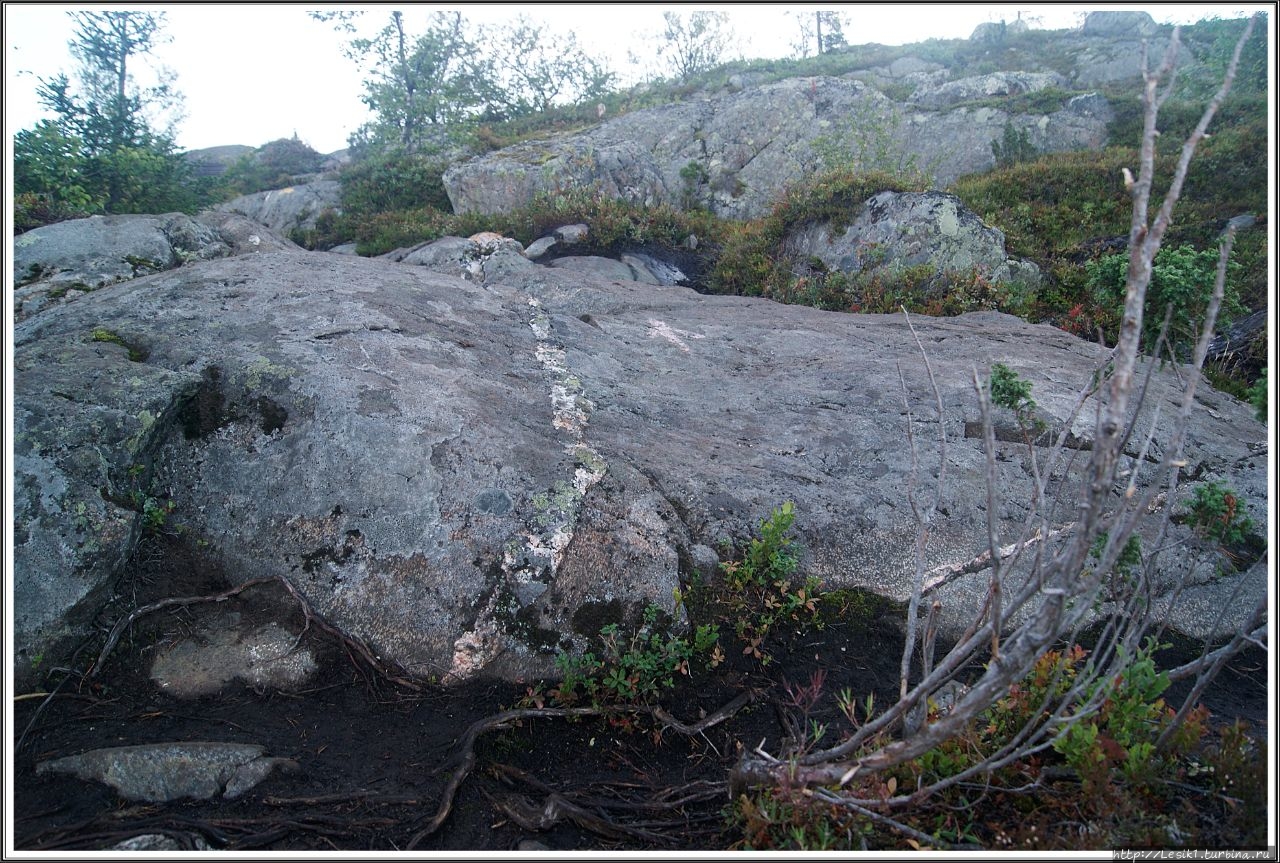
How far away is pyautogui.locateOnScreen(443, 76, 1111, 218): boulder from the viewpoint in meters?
20.1

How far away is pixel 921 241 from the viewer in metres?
13.3

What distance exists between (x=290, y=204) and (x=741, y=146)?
622 inches

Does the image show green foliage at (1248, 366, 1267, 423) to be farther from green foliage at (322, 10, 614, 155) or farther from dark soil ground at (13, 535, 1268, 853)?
green foliage at (322, 10, 614, 155)

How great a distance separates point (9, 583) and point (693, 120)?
93.3 ft

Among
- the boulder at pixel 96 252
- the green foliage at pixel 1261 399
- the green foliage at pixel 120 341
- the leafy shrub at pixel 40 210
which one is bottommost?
the green foliage at pixel 1261 399

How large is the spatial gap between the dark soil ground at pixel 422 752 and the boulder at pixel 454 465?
0.32 metres

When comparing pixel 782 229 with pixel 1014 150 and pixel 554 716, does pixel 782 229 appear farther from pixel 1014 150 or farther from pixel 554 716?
pixel 554 716

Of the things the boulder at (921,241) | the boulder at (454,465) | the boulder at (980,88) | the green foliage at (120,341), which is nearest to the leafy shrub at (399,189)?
the boulder at (921,241)

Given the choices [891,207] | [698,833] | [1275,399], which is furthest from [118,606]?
[891,207]

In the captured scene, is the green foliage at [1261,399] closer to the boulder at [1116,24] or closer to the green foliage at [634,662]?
the green foliage at [634,662]

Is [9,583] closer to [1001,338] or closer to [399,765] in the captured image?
[399,765]

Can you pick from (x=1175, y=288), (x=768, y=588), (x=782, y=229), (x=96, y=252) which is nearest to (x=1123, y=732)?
(x=768, y=588)

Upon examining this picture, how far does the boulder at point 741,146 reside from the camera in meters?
20.1

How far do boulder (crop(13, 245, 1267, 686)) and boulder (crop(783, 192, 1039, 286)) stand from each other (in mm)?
5484
